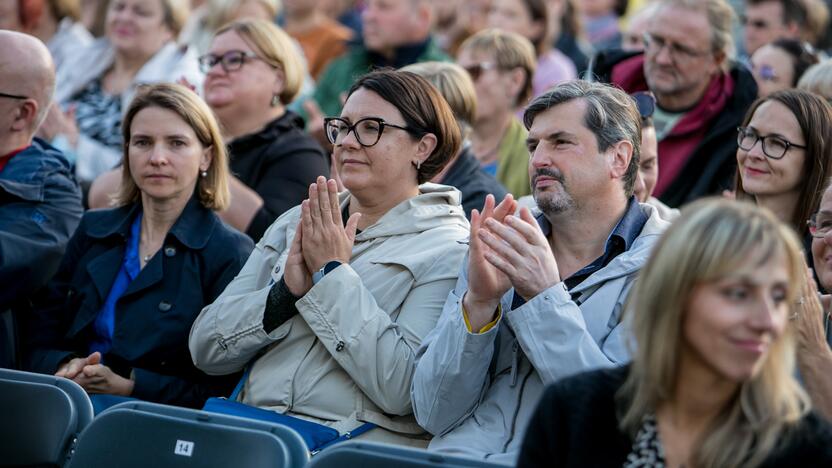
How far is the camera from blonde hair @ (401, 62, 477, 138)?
17.2ft

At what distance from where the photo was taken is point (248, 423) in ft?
10.2

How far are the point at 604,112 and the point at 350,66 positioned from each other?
4.03 meters

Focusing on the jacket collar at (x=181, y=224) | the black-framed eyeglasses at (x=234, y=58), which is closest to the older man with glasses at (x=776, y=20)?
the black-framed eyeglasses at (x=234, y=58)

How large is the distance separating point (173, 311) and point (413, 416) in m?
1.08

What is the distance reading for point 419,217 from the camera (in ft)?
12.8

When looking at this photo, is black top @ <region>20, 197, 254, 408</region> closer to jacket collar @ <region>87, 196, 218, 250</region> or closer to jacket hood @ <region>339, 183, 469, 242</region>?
jacket collar @ <region>87, 196, 218, 250</region>

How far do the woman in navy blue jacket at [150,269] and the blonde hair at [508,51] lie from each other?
2076 mm

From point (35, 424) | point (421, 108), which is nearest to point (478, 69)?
point (421, 108)

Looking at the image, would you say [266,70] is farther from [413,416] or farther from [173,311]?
[413,416]

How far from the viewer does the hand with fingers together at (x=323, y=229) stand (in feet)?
12.3

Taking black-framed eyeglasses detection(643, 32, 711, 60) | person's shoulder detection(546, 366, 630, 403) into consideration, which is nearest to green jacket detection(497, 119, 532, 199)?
black-framed eyeglasses detection(643, 32, 711, 60)

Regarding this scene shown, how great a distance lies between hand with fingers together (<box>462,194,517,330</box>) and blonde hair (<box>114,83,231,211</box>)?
158 cm

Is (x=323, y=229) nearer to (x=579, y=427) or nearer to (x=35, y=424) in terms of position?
(x=35, y=424)

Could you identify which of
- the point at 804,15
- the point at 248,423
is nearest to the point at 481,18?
the point at 804,15
